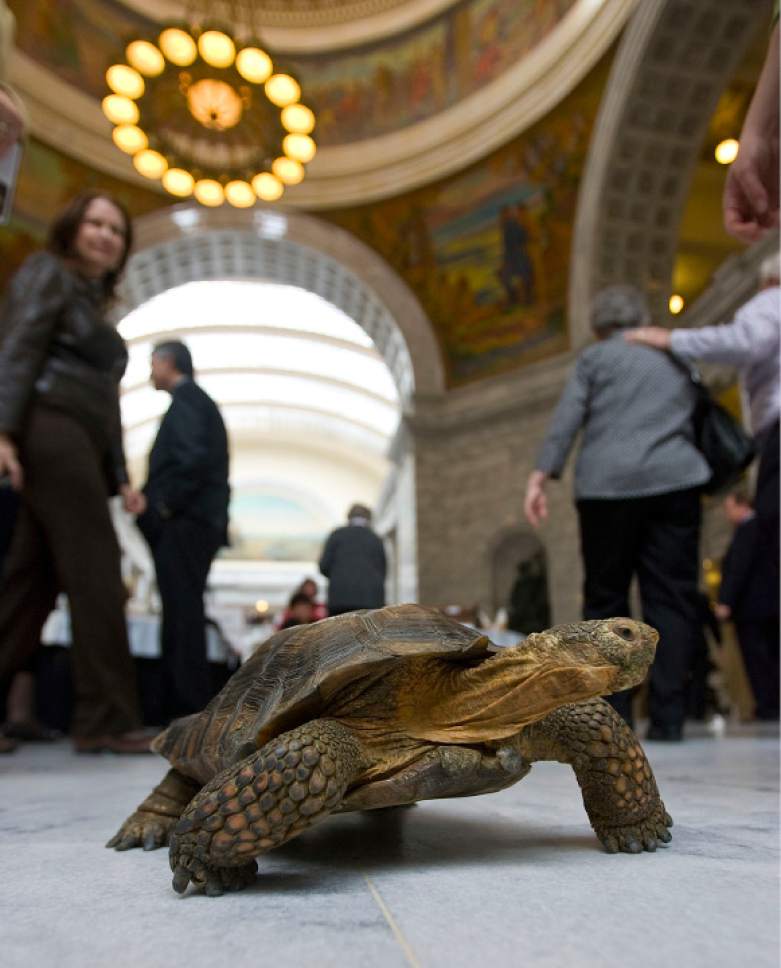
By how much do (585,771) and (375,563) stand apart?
12.7 ft

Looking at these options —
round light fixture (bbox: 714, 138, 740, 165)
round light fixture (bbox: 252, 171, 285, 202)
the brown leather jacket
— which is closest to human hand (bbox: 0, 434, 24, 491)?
the brown leather jacket

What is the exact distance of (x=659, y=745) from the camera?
3.74 metres

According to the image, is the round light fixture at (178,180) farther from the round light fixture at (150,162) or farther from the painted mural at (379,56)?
the painted mural at (379,56)

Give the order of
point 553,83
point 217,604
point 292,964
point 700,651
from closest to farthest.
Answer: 1. point 292,964
2. point 700,651
3. point 553,83
4. point 217,604

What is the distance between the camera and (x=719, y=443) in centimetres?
368

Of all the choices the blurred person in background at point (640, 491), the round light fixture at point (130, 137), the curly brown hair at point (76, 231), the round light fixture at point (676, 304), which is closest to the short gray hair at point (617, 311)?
the blurred person in background at point (640, 491)

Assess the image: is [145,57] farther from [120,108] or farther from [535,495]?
[535,495]

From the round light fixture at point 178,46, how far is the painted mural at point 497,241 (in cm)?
664

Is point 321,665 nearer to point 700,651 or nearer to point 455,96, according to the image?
point 700,651

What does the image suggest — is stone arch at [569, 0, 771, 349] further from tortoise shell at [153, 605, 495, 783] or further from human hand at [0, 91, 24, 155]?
tortoise shell at [153, 605, 495, 783]

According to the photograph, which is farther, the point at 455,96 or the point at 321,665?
the point at 455,96

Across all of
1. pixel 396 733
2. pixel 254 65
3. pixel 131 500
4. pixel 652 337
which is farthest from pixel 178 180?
pixel 396 733

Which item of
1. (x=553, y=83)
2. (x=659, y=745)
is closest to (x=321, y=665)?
(x=659, y=745)

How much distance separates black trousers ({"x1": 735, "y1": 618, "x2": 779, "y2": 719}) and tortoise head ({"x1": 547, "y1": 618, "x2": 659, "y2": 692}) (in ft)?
17.9
